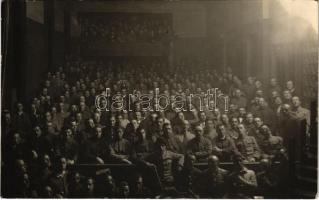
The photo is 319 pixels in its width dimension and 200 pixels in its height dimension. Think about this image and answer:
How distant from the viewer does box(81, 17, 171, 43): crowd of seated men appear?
612 centimetres

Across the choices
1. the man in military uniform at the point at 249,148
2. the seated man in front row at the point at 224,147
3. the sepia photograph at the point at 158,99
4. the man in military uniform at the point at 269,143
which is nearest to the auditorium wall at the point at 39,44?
the sepia photograph at the point at 158,99

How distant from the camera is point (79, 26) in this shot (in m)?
6.16

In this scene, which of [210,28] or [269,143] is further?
[210,28]

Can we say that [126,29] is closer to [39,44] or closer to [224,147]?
[39,44]

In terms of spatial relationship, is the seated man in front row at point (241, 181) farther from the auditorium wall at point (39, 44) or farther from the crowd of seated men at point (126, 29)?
the auditorium wall at point (39, 44)

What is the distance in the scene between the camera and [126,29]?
20.0 feet

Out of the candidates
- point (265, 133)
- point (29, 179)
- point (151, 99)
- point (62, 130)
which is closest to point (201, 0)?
point (151, 99)

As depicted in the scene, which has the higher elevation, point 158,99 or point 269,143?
point 158,99

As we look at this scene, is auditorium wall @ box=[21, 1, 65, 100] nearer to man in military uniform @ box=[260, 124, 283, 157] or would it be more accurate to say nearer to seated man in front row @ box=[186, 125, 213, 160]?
seated man in front row @ box=[186, 125, 213, 160]

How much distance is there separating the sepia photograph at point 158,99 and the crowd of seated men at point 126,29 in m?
0.01

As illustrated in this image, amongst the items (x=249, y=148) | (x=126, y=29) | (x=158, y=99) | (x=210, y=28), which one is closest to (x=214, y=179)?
(x=249, y=148)

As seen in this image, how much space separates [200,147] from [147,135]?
2.17 ft

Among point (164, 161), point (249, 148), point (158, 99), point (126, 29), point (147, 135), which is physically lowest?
point (164, 161)

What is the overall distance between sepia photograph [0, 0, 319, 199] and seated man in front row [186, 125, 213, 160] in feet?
0.04
